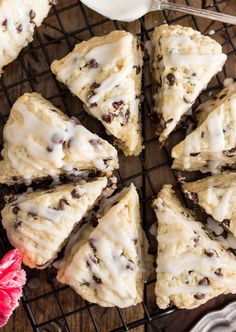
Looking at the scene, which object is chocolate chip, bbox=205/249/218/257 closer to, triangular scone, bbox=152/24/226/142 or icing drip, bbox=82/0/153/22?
triangular scone, bbox=152/24/226/142

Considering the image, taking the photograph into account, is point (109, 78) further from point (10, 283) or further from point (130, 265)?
point (10, 283)

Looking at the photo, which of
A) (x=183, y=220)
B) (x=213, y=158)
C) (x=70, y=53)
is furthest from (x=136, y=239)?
(x=70, y=53)

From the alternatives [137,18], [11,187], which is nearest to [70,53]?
[137,18]

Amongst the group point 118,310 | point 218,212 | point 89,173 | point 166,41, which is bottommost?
point 118,310

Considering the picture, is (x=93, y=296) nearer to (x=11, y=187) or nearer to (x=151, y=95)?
(x=11, y=187)

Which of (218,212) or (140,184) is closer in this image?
(218,212)

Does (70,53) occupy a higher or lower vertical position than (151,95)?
higher

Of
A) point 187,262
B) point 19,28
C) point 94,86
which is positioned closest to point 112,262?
point 187,262
